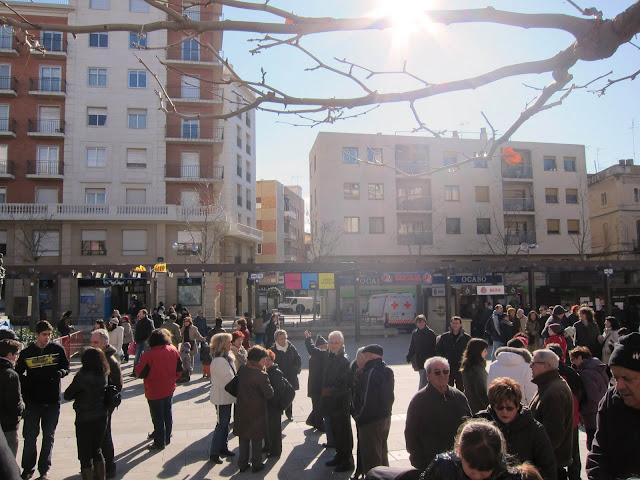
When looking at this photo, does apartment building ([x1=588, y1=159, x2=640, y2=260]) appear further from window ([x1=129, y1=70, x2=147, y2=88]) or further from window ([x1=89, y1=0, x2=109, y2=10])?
window ([x1=89, y1=0, x2=109, y2=10])

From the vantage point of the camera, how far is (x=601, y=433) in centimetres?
306

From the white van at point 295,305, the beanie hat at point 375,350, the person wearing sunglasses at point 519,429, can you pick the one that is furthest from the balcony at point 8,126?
the person wearing sunglasses at point 519,429

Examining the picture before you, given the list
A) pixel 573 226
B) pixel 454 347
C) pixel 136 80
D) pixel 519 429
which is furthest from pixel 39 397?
pixel 573 226

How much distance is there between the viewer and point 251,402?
253 inches

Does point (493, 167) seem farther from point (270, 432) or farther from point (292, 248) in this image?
point (270, 432)

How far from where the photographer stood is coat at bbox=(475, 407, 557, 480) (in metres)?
3.53

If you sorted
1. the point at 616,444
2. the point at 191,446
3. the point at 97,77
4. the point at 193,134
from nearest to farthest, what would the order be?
the point at 616,444 → the point at 191,446 → the point at 97,77 → the point at 193,134

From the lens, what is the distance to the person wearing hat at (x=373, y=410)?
17.6 ft

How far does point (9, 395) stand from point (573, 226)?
4457cm

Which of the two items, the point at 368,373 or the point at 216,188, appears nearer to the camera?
the point at 368,373

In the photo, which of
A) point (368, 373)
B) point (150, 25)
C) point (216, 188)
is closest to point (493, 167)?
point (216, 188)

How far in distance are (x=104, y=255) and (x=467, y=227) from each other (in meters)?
27.4

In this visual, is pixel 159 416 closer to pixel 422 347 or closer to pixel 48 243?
pixel 422 347

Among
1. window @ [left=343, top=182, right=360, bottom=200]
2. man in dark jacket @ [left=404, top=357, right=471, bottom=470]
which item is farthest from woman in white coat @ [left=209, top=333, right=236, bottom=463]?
window @ [left=343, top=182, right=360, bottom=200]
